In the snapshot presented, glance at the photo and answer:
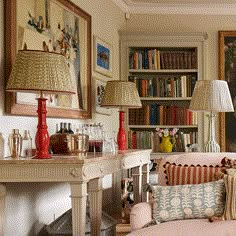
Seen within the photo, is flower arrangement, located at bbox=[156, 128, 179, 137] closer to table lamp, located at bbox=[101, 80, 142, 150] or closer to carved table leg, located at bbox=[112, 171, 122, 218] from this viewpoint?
carved table leg, located at bbox=[112, 171, 122, 218]

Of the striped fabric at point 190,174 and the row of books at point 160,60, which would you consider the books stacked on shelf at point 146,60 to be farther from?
the striped fabric at point 190,174

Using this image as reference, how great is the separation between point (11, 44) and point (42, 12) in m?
0.65

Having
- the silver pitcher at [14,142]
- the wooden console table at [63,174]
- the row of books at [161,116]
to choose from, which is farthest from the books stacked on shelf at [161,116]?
the silver pitcher at [14,142]

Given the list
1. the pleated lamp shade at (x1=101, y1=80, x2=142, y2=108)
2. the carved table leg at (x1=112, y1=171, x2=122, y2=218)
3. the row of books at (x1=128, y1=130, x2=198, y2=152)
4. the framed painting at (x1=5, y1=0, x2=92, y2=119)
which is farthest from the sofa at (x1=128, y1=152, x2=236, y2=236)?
the row of books at (x1=128, y1=130, x2=198, y2=152)

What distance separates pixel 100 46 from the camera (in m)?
5.98

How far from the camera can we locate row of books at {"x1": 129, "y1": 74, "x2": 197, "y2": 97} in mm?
6957

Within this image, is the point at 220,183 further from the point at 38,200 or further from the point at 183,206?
the point at 38,200

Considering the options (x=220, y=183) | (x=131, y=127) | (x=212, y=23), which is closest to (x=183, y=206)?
(x=220, y=183)

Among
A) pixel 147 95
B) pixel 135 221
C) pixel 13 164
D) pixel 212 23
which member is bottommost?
pixel 135 221

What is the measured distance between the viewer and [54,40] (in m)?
4.53

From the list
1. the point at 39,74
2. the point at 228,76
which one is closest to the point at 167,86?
the point at 228,76

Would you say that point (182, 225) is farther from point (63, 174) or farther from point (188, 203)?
point (63, 174)

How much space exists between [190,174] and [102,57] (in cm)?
246

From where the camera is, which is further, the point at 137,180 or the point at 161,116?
the point at 161,116
